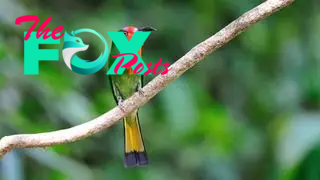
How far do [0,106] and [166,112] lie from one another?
1.32ft

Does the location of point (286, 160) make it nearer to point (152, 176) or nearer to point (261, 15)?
point (152, 176)

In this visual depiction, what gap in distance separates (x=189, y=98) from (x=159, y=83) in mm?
978

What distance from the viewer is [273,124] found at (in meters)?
1.92

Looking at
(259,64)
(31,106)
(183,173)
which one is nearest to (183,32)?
(259,64)

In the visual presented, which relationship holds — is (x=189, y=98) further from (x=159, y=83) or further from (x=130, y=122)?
(x=159, y=83)

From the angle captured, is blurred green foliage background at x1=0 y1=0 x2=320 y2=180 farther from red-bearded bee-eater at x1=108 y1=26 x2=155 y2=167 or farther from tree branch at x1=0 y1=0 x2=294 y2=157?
tree branch at x1=0 y1=0 x2=294 y2=157

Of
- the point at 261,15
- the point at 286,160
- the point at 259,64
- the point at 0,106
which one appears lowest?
the point at 261,15

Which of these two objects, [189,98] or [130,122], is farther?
[189,98]

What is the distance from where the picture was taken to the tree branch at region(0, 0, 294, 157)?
59 centimetres

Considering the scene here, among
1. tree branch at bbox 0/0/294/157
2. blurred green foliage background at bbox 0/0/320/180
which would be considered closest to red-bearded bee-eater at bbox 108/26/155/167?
tree branch at bbox 0/0/294/157

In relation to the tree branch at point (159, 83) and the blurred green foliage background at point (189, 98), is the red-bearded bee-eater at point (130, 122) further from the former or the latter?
the blurred green foliage background at point (189, 98)

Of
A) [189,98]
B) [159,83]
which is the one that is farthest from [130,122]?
[189,98]

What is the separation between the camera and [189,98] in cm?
158

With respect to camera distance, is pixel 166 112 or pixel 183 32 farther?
pixel 183 32
